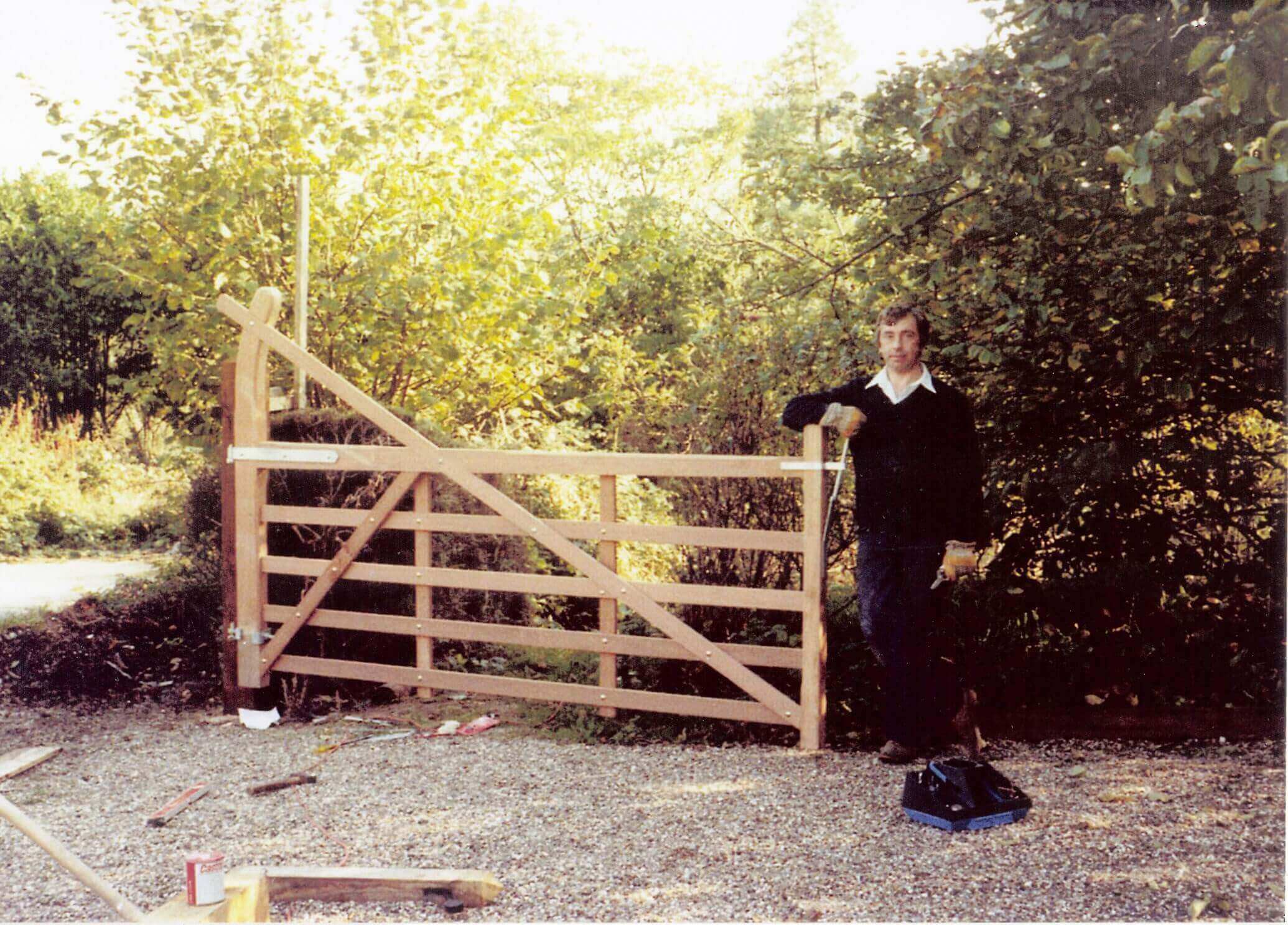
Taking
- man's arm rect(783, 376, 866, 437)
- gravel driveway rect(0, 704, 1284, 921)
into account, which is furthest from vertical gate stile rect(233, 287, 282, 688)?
man's arm rect(783, 376, 866, 437)

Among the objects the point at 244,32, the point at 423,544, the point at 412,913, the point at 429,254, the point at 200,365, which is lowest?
the point at 412,913

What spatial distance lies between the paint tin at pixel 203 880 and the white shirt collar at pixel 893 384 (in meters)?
2.64

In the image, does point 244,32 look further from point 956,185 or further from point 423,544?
point 956,185

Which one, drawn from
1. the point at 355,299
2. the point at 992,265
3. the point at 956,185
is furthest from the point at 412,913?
the point at 355,299

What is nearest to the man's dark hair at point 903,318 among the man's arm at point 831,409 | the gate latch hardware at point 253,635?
the man's arm at point 831,409

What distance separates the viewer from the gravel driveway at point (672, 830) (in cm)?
342

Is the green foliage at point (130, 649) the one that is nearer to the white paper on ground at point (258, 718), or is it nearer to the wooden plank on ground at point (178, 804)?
the white paper on ground at point (258, 718)

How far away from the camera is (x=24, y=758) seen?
5.22 meters

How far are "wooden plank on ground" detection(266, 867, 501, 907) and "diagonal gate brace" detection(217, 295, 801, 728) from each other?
5.79 feet

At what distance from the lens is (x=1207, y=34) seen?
394cm

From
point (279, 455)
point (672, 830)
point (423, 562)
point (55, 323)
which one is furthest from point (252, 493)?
point (55, 323)

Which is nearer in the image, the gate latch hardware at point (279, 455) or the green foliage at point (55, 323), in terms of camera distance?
the gate latch hardware at point (279, 455)

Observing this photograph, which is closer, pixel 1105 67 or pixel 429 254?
pixel 1105 67

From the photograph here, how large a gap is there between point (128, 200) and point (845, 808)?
5.72 m
